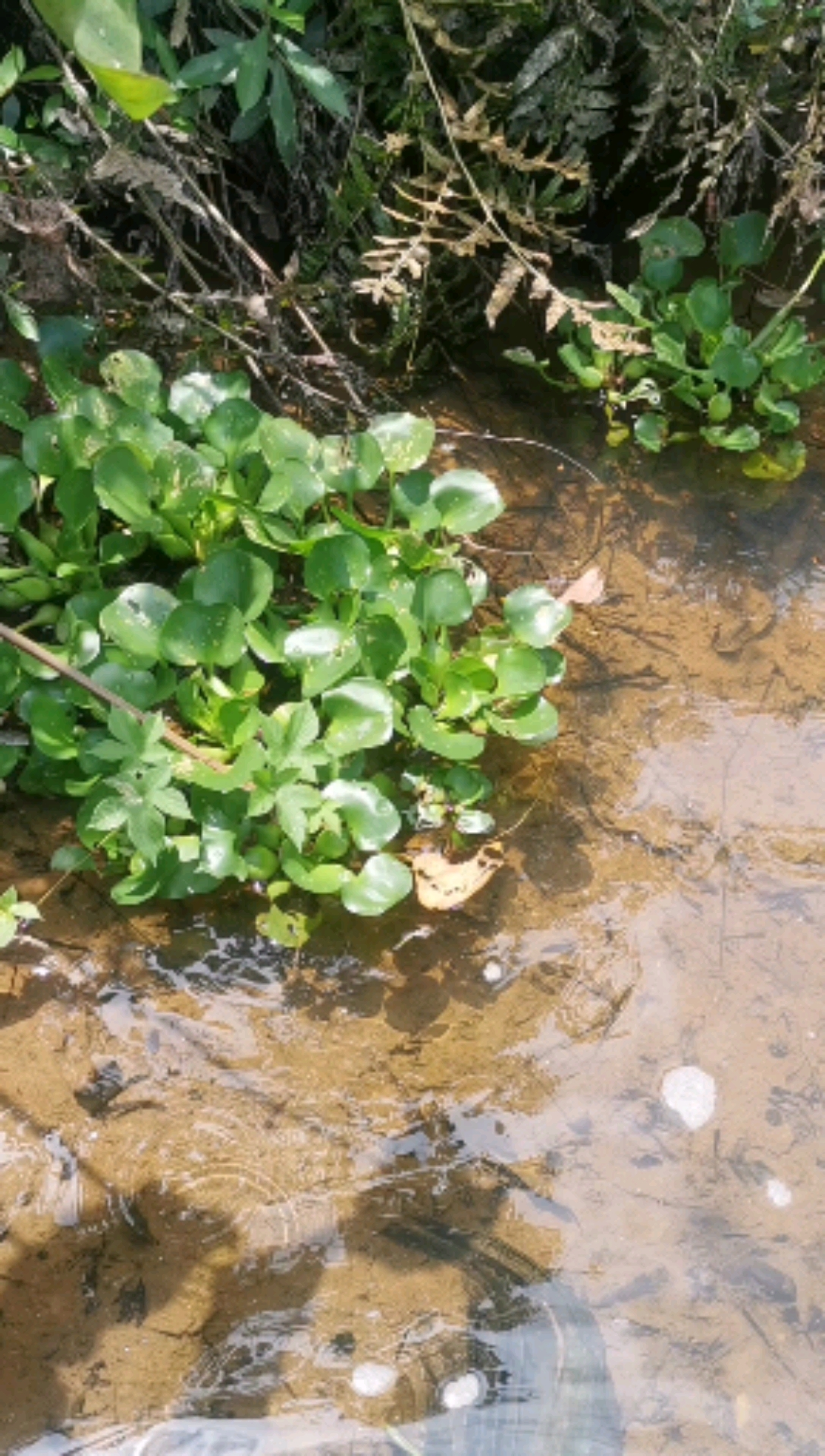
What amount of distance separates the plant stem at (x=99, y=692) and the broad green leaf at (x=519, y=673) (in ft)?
1.58

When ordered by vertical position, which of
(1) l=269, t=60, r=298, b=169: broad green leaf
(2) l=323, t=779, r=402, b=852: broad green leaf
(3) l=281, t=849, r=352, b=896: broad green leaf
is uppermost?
Answer: (1) l=269, t=60, r=298, b=169: broad green leaf

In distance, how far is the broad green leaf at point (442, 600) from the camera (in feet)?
7.87

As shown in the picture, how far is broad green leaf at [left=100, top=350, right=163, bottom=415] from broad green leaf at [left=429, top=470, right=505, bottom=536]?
540mm

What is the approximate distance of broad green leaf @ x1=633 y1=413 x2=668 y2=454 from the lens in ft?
9.92

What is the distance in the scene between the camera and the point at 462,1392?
1.84m

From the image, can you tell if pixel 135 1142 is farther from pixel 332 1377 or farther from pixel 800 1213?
pixel 800 1213

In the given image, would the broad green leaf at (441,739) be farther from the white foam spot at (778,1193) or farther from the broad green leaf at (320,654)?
the white foam spot at (778,1193)

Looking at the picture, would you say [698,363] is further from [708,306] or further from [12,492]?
[12,492]

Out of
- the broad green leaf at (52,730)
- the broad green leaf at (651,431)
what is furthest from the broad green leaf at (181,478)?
the broad green leaf at (651,431)

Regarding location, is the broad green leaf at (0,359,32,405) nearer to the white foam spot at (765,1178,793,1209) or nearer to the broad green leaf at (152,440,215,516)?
the broad green leaf at (152,440,215,516)

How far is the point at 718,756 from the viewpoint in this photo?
256cm

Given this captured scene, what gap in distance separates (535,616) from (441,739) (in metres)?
0.30

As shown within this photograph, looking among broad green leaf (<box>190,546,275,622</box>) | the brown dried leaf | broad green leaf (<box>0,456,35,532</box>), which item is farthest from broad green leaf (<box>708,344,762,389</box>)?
broad green leaf (<box>0,456,35,532</box>)

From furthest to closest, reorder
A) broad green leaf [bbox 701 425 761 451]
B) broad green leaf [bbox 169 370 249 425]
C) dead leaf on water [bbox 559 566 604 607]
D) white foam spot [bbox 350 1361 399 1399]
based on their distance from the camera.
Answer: broad green leaf [bbox 701 425 761 451] < dead leaf on water [bbox 559 566 604 607] < broad green leaf [bbox 169 370 249 425] < white foam spot [bbox 350 1361 399 1399]
